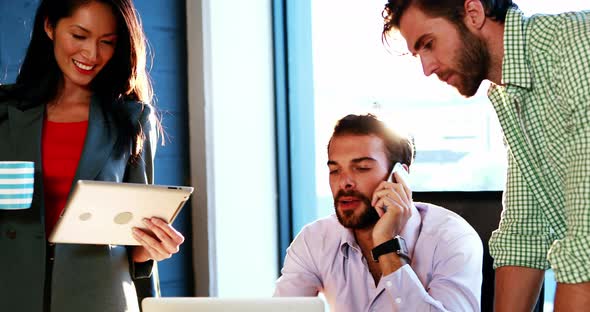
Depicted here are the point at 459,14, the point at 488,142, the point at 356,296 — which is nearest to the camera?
the point at 459,14

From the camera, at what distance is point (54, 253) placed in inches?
77.7

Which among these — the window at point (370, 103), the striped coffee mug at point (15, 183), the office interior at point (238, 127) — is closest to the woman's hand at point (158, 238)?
the striped coffee mug at point (15, 183)

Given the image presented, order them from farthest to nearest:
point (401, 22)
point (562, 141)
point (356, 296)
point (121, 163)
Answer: point (356, 296) < point (121, 163) < point (401, 22) < point (562, 141)

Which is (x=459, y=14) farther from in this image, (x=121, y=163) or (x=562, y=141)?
(x=121, y=163)

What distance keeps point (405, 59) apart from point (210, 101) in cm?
77

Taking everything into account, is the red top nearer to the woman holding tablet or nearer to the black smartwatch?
the woman holding tablet

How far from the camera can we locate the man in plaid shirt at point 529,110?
1.35 meters

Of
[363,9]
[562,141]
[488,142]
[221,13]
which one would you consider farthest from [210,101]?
[562,141]

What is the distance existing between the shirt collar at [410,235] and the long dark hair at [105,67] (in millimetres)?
581

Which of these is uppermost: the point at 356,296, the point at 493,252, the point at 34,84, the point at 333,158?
the point at 34,84

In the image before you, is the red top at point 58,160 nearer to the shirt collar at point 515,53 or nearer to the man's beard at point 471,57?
the man's beard at point 471,57

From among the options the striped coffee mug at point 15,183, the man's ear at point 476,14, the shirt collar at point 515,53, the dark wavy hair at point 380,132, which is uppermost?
the man's ear at point 476,14

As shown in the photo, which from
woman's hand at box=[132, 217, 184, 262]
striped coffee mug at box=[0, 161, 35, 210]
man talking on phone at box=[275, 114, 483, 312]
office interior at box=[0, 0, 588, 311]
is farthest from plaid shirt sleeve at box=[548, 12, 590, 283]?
office interior at box=[0, 0, 588, 311]

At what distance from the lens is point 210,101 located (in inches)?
131
